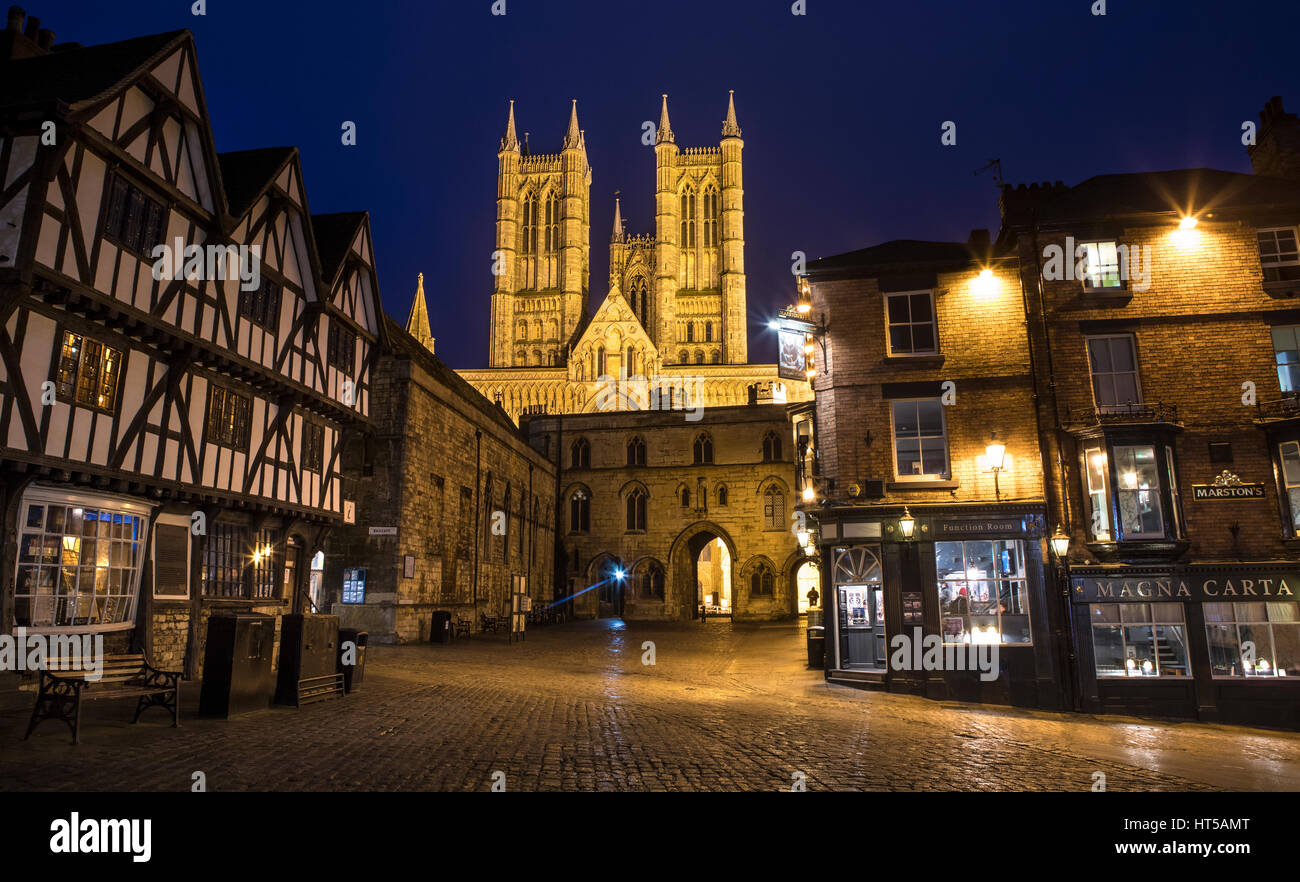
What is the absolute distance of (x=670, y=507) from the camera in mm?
43531

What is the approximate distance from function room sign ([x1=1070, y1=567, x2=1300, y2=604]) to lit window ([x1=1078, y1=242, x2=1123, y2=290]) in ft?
20.4

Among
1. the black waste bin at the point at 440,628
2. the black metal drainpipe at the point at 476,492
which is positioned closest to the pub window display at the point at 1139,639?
the black waste bin at the point at 440,628

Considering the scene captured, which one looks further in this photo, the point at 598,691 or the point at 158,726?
the point at 598,691

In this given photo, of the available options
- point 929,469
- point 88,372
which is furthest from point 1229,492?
point 88,372

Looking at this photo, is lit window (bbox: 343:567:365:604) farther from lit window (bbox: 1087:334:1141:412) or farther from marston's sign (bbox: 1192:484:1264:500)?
marston's sign (bbox: 1192:484:1264:500)

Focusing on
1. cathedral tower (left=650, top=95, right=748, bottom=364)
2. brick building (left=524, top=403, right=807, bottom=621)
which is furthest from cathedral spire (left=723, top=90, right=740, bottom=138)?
brick building (left=524, top=403, right=807, bottom=621)

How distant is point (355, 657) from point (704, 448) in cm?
3304

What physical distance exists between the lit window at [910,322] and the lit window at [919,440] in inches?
50.6

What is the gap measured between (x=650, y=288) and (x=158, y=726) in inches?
3374

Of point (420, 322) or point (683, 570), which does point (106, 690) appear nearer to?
point (683, 570)
